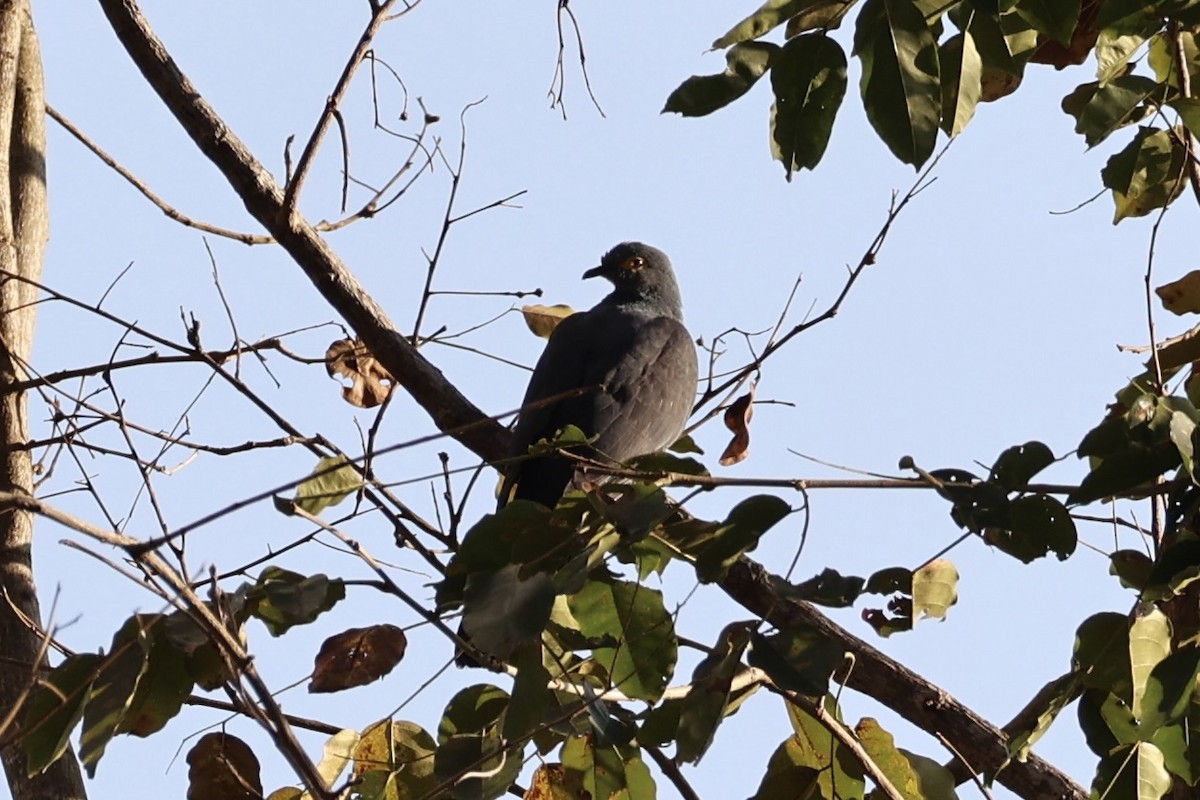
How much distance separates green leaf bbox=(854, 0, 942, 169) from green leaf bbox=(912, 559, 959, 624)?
1.08m

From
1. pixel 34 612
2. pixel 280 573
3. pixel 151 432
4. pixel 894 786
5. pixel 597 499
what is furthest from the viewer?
pixel 151 432

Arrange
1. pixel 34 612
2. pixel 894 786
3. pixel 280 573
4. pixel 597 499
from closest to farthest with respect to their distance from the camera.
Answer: pixel 597 499, pixel 280 573, pixel 894 786, pixel 34 612

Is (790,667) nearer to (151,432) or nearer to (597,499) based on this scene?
(597,499)

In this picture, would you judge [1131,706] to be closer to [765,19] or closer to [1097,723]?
[1097,723]

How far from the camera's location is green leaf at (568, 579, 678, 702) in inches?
111

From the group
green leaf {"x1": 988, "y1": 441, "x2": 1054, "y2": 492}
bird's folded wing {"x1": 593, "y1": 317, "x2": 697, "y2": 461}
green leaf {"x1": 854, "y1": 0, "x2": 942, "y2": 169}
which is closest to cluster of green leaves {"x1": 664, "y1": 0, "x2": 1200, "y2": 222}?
green leaf {"x1": 854, "y1": 0, "x2": 942, "y2": 169}

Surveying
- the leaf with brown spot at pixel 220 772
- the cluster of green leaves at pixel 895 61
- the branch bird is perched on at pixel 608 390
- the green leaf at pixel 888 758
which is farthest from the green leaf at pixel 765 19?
the branch bird is perched on at pixel 608 390

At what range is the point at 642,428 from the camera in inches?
220

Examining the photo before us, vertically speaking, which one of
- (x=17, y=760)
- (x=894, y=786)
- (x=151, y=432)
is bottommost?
(x=894, y=786)

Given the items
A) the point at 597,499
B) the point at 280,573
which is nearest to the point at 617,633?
the point at 597,499

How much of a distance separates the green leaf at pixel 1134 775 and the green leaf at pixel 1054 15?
4.64 ft

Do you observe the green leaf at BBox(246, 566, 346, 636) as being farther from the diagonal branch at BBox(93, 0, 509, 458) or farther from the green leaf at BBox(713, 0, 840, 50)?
the diagonal branch at BBox(93, 0, 509, 458)

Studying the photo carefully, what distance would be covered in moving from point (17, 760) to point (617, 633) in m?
1.72

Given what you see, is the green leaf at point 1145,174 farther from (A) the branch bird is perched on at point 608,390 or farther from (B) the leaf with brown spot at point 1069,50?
(A) the branch bird is perched on at point 608,390
